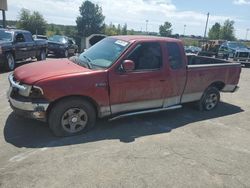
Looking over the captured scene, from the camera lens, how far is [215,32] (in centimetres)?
9025

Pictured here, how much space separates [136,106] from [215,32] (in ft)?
298

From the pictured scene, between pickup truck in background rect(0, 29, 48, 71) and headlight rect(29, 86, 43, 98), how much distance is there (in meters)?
7.82

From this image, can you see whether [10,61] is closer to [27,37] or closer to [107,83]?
[27,37]

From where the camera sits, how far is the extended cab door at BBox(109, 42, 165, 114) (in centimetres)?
542

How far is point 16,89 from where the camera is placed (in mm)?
4965

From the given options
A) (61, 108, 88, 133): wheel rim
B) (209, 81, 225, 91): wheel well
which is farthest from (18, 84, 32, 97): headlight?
(209, 81, 225, 91): wheel well

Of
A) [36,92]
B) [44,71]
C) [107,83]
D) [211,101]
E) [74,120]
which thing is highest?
[44,71]

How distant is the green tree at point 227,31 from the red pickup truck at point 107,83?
88.6 m

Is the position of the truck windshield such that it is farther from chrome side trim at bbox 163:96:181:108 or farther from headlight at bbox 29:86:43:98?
chrome side trim at bbox 163:96:181:108

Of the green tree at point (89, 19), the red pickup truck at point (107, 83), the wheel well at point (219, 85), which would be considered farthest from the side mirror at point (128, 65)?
the green tree at point (89, 19)

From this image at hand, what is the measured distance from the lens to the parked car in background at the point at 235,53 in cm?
2195

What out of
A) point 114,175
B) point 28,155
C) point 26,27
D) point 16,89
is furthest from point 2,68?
point 26,27

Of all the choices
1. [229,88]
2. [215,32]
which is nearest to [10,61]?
[229,88]

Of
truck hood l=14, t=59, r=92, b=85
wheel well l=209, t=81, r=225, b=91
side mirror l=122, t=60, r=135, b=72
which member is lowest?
wheel well l=209, t=81, r=225, b=91
